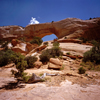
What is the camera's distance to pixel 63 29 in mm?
29109

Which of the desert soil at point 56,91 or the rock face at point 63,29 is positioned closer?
the desert soil at point 56,91

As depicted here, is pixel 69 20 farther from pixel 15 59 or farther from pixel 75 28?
pixel 15 59

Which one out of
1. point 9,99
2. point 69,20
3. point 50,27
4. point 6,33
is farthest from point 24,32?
point 9,99

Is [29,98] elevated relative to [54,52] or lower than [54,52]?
lower

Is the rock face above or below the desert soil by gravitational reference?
above

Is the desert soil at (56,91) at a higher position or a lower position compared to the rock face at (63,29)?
lower

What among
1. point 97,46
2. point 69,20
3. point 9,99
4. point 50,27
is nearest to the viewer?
point 9,99

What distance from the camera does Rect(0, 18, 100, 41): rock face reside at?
26484 millimetres

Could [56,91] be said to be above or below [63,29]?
below

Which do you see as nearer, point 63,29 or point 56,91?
point 56,91

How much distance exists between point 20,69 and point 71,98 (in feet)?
9.24

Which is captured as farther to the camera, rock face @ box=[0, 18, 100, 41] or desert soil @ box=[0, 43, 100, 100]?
rock face @ box=[0, 18, 100, 41]

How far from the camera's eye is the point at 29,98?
2391 millimetres

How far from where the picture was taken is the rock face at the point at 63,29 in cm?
2648
